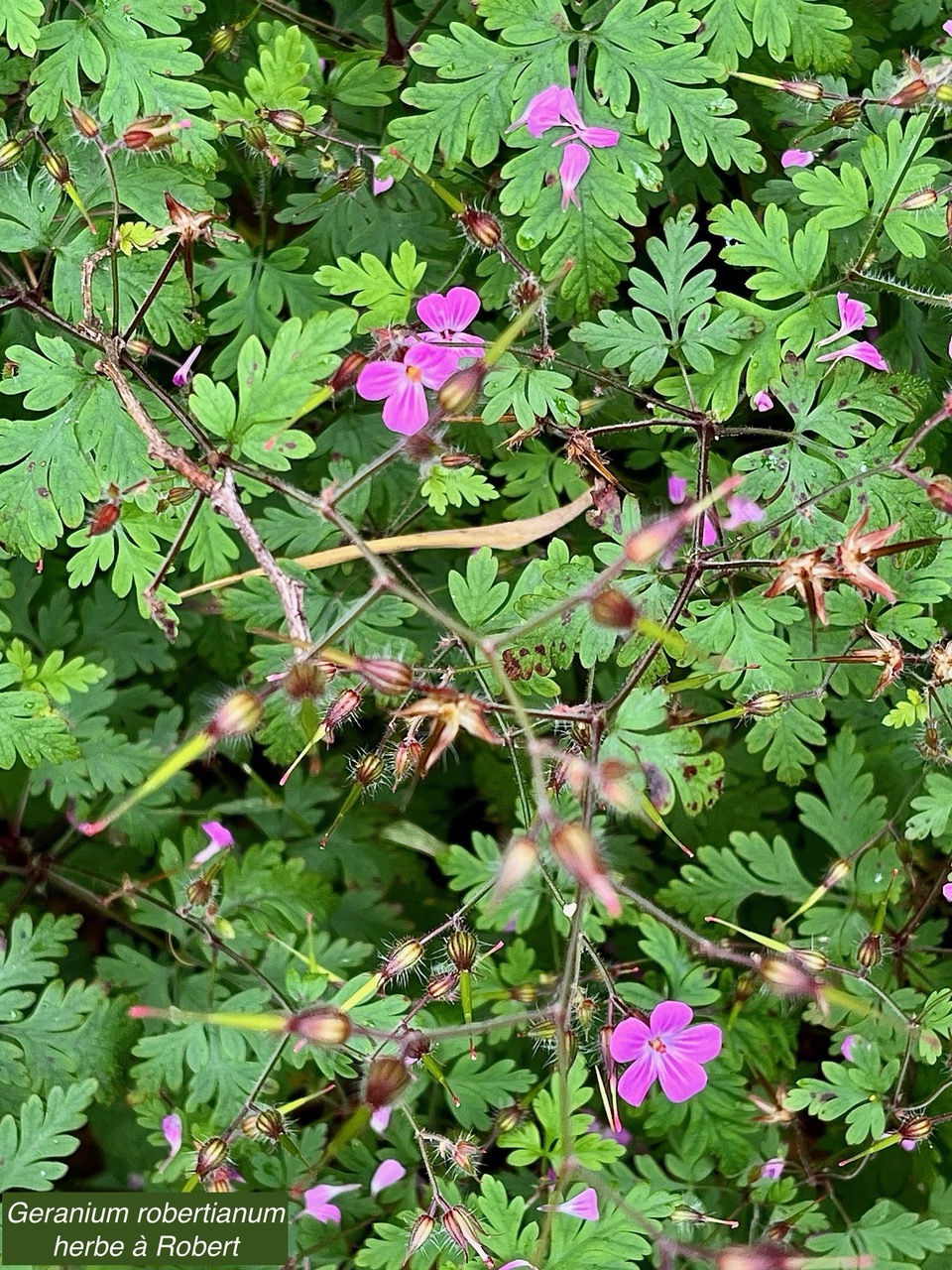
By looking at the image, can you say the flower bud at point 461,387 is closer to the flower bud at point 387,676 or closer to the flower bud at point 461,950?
the flower bud at point 387,676

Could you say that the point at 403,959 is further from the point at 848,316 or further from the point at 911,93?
the point at 911,93

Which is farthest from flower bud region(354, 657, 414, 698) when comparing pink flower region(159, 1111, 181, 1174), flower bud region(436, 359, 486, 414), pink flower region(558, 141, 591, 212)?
pink flower region(159, 1111, 181, 1174)

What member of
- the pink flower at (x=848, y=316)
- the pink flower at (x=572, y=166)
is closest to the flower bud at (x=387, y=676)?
the pink flower at (x=572, y=166)

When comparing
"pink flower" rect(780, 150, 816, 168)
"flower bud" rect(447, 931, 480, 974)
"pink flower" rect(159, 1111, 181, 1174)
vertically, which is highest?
"pink flower" rect(780, 150, 816, 168)

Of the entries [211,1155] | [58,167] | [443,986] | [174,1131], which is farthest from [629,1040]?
[58,167]

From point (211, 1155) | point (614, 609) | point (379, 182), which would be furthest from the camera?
point (379, 182)

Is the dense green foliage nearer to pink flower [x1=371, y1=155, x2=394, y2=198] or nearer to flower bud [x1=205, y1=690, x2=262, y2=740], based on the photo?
pink flower [x1=371, y1=155, x2=394, y2=198]
